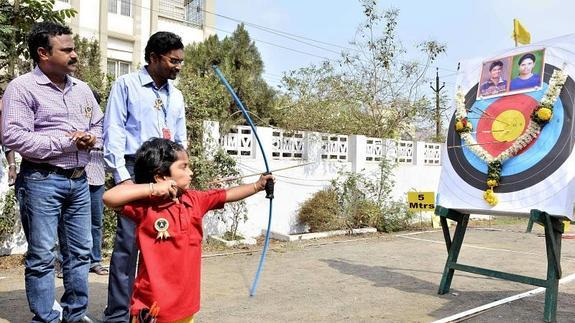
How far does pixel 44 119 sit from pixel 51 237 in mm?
661

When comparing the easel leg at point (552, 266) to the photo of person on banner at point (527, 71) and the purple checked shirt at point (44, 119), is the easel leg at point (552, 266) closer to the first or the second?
the photo of person on banner at point (527, 71)

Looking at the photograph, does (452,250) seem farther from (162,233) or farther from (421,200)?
(421,200)

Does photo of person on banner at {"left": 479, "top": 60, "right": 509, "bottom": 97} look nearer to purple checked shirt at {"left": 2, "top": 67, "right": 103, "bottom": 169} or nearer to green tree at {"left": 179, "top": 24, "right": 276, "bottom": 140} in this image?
green tree at {"left": 179, "top": 24, "right": 276, "bottom": 140}

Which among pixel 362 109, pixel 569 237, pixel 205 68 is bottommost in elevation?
pixel 569 237

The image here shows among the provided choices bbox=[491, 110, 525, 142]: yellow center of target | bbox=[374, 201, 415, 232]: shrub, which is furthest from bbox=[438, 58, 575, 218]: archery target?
bbox=[374, 201, 415, 232]: shrub

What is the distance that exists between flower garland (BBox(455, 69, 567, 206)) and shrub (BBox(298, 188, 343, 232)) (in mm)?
4036

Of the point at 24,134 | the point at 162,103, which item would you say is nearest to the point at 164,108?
the point at 162,103

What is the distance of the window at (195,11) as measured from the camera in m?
19.6

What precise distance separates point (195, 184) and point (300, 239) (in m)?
1.87

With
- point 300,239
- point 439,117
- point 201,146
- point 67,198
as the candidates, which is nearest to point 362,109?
point 439,117

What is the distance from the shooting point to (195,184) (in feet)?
22.3

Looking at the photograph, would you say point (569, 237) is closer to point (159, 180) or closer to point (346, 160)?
point (346, 160)

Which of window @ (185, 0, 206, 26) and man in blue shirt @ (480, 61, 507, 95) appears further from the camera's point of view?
window @ (185, 0, 206, 26)

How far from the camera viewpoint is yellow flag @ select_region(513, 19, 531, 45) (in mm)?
4609
